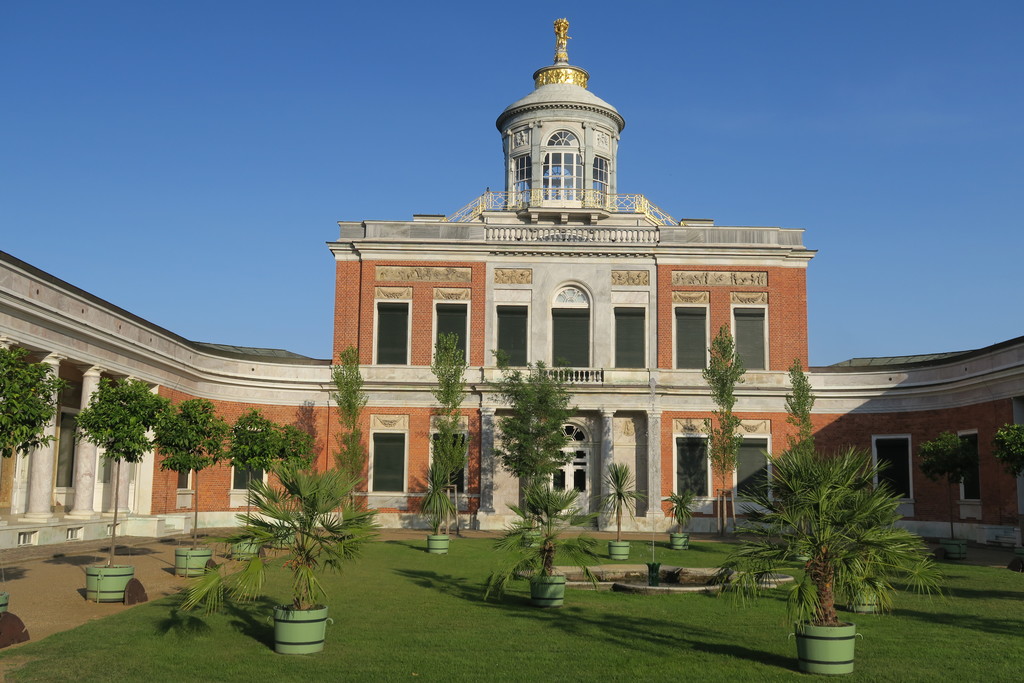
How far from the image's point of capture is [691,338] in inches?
1447

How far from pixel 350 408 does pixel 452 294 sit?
21.1ft

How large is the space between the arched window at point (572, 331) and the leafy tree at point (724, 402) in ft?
17.1

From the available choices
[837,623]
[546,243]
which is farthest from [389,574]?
[546,243]

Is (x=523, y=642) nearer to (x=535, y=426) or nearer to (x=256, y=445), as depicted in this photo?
(x=256, y=445)

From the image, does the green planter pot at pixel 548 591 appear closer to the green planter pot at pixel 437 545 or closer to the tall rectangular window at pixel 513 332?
the green planter pot at pixel 437 545

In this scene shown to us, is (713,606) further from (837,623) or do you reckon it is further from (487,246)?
(487,246)

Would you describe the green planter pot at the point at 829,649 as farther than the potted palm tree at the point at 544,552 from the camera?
No

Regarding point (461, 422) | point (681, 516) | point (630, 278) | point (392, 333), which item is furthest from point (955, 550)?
point (392, 333)

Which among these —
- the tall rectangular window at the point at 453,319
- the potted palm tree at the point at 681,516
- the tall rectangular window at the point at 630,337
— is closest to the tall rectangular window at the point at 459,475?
the tall rectangular window at the point at 453,319

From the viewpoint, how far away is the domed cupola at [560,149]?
4128cm

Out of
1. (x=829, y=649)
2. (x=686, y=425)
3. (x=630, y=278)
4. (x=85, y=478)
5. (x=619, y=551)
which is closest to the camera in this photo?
(x=829, y=649)

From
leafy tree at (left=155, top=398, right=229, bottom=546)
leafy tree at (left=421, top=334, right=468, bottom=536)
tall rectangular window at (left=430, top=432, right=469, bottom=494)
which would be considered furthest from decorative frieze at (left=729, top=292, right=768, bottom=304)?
leafy tree at (left=155, top=398, right=229, bottom=546)

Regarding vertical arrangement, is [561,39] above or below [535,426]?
above

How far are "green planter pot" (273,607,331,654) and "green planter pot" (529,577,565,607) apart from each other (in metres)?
4.95
